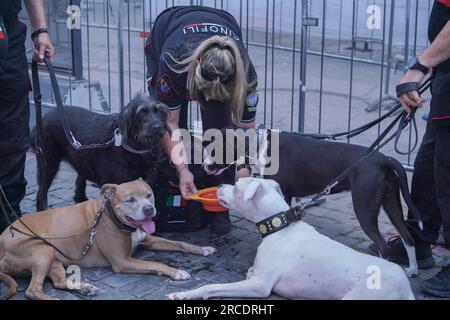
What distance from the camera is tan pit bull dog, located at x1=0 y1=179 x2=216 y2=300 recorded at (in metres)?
4.00

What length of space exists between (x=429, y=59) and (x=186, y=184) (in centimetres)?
182

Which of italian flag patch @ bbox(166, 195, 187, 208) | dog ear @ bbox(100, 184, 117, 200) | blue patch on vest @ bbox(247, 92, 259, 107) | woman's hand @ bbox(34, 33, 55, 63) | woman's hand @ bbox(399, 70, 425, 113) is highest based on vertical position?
woman's hand @ bbox(34, 33, 55, 63)

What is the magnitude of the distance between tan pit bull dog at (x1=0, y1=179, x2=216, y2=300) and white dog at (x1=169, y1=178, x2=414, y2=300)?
21.9 inches

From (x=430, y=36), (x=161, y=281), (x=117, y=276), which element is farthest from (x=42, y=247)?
(x=430, y=36)

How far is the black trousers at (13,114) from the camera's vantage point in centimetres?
423

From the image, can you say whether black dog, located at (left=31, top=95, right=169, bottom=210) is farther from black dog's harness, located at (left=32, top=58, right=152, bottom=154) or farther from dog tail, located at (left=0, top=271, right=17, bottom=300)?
dog tail, located at (left=0, top=271, right=17, bottom=300)

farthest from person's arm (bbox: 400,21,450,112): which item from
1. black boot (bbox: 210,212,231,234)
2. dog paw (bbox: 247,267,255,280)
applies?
black boot (bbox: 210,212,231,234)

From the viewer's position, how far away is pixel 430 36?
396 centimetres

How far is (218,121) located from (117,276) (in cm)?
135

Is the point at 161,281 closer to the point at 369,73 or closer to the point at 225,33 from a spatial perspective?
the point at 225,33

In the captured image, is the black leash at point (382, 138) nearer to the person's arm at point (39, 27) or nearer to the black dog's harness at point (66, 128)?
the black dog's harness at point (66, 128)

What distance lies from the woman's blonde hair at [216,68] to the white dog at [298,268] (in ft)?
2.39

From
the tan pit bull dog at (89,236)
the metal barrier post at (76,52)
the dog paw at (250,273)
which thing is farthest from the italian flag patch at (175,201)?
the metal barrier post at (76,52)

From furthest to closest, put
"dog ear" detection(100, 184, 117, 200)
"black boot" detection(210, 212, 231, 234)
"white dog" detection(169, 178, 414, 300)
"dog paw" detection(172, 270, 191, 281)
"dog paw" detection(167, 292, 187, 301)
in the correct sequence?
"black boot" detection(210, 212, 231, 234), "dog ear" detection(100, 184, 117, 200), "dog paw" detection(172, 270, 191, 281), "dog paw" detection(167, 292, 187, 301), "white dog" detection(169, 178, 414, 300)
